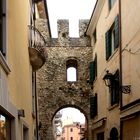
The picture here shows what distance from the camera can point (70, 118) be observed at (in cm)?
10300

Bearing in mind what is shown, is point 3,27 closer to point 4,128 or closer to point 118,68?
point 4,128

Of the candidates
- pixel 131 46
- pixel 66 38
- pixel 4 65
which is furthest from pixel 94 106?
pixel 4 65

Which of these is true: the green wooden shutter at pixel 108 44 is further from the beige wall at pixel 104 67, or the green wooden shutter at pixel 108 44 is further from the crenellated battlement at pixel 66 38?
the crenellated battlement at pixel 66 38

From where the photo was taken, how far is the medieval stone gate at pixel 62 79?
26641 mm

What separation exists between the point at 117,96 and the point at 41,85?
11.1 metres

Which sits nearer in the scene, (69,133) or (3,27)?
(3,27)

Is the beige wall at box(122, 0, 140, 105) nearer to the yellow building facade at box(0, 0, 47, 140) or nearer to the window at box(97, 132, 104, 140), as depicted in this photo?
the yellow building facade at box(0, 0, 47, 140)

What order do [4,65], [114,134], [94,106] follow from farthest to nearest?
[94,106] → [114,134] → [4,65]

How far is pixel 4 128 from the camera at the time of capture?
7.44 meters

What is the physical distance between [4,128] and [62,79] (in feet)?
64.7

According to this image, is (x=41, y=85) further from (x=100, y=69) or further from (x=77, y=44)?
→ (x=100, y=69)

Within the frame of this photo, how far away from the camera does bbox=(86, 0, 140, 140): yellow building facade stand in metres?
13.1

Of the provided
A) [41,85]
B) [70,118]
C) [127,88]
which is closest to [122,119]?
[127,88]

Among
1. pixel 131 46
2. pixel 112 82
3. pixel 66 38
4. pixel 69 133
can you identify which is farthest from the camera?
pixel 69 133
